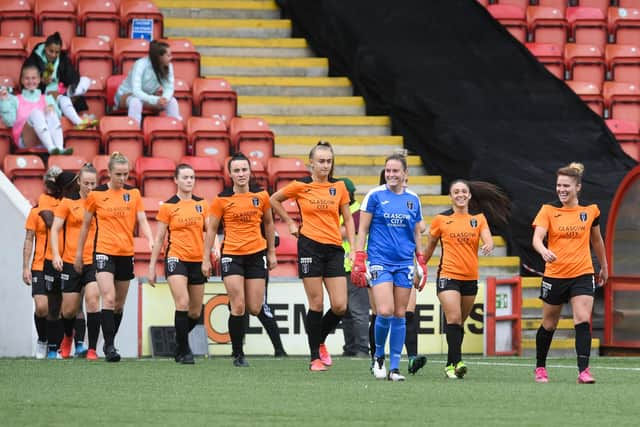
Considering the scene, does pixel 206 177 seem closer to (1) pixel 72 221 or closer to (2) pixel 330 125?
(2) pixel 330 125

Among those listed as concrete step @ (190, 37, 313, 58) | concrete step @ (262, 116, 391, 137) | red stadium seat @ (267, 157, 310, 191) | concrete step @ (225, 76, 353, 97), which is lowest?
red stadium seat @ (267, 157, 310, 191)

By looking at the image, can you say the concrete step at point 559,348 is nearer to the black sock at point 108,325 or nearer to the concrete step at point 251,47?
the black sock at point 108,325

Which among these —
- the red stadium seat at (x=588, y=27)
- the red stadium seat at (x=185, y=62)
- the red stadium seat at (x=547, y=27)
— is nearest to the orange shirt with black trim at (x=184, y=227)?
the red stadium seat at (x=185, y=62)

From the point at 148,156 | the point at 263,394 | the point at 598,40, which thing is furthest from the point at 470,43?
the point at 263,394

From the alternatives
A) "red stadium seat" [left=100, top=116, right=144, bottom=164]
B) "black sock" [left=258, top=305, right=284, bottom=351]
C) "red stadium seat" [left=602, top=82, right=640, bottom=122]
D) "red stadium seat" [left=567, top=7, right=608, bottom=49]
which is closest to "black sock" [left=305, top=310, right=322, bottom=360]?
"black sock" [left=258, top=305, right=284, bottom=351]

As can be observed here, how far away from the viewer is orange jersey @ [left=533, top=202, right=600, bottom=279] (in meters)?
12.9

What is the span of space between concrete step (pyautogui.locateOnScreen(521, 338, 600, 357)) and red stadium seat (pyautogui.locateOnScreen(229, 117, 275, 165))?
4310 millimetres

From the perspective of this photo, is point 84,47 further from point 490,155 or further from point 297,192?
point 297,192

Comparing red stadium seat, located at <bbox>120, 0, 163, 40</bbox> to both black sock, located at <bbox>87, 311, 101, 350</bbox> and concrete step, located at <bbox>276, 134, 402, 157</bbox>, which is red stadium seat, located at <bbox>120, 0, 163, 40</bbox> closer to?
concrete step, located at <bbox>276, 134, 402, 157</bbox>

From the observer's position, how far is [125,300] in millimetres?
16641

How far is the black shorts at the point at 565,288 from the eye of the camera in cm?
1291

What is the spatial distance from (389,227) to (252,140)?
25.4 ft

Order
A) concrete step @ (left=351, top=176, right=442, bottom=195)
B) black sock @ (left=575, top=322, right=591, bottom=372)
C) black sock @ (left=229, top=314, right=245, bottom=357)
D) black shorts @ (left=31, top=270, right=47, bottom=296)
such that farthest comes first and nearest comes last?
concrete step @ (left=351, top=176, right=442, bottom=195) < black shorts @ (left=31, top=270, right=47, bottom=296) < black sock @ (left=229, top=314, right=245, bottom=357) < black sock @ (left=575, top=322, right=591, bottom=372)

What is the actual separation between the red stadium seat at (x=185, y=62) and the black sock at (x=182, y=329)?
22.8ft
